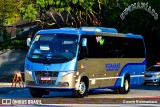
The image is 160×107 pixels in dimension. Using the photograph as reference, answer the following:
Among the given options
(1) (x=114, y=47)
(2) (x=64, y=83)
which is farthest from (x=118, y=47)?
(2) (x=64, y=83)

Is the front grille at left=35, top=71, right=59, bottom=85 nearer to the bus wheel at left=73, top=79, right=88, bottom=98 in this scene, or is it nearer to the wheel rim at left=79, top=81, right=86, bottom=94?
the bus wheel at left=73, top=79, right=88, bottom=98

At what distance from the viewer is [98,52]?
24.0 metres

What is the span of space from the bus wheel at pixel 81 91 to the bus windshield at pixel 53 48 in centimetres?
131

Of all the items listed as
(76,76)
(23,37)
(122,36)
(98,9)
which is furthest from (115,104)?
(23,37)

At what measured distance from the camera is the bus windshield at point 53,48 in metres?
22.0

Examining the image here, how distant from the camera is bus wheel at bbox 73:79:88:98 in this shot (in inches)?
875

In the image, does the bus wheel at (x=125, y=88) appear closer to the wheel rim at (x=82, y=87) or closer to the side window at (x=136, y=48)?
the side window at (x=136, y=48)

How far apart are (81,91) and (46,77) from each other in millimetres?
1636

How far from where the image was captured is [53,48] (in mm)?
22125

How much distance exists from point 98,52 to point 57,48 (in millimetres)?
2556

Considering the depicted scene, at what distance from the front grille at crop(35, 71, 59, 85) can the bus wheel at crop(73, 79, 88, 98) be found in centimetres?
109

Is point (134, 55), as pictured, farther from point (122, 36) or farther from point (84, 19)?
point (84, 19)

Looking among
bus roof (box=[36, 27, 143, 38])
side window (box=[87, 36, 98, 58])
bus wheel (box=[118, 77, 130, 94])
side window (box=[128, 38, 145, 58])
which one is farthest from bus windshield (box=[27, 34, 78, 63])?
side window (box=[128, 38, 145, 58])

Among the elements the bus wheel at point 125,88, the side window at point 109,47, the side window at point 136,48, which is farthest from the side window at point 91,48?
the side window at point 136,48
